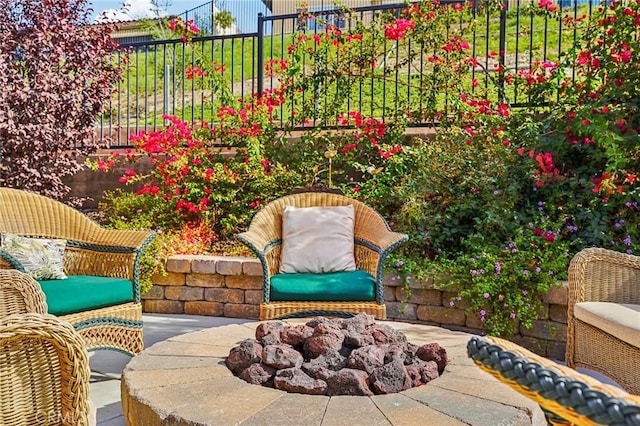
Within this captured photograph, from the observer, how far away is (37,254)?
3117mm

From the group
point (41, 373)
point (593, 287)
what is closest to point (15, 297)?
point (41, 373)

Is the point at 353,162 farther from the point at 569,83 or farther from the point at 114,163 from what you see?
the point at 114,163

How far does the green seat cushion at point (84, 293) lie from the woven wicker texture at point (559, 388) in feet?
7.52

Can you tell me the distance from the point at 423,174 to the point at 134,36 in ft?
55.9

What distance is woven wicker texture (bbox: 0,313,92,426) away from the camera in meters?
1.31

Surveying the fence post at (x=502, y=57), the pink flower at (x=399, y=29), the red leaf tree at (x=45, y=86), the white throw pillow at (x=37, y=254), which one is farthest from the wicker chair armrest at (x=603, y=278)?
the red leaf tree at (x=45, y=86)

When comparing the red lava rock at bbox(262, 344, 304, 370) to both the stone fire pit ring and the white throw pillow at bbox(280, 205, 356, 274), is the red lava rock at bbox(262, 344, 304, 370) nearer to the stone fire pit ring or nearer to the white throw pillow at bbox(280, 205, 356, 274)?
the stone fire pit ring

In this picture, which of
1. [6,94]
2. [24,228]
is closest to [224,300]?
[24,228]

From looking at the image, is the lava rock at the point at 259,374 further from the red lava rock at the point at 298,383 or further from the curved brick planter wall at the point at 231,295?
the curved brick planter wall at the point at 231,295

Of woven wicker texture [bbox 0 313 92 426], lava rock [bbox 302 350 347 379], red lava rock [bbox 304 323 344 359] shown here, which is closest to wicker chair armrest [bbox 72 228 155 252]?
red lava rock [bbox 304 323 344 359]

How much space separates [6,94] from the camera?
4.74m

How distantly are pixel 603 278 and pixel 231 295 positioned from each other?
99.9 inches

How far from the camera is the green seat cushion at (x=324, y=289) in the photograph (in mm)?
3078

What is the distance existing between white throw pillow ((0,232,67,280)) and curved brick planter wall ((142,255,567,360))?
49.1 inches
